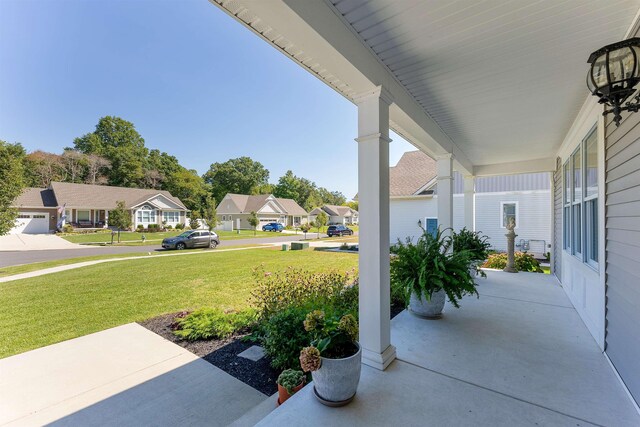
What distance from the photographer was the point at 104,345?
3.43 m

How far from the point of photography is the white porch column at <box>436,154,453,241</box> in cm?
498

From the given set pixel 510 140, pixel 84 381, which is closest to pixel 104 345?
pixel 84 381

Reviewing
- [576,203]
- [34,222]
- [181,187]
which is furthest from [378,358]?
[181,187]

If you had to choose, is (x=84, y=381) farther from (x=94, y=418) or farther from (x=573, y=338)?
(x=573, y=338)

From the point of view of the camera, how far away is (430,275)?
11.0 ft

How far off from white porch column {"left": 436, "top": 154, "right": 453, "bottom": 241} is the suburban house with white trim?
4.02ft

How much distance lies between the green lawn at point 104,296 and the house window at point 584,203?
5393 millimetres

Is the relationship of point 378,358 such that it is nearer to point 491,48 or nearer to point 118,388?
point 118,388

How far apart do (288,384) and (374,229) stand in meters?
1.48

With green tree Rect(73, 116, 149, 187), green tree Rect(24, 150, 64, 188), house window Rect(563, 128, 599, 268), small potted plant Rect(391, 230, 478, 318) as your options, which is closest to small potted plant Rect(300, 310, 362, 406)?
small potted plant Rect(391, 230, 478, 318)

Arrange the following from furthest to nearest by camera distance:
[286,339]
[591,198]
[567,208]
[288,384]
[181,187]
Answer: [181,187], [567,208], [591,198], [286,339], [288,384]

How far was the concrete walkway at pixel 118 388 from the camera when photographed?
215cm

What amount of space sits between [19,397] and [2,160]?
31.5ft

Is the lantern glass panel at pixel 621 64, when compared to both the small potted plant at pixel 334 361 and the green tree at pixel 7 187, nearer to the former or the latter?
the small potted plant at pixel 334 361
